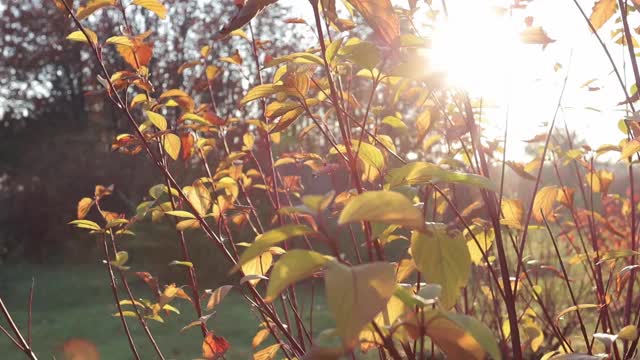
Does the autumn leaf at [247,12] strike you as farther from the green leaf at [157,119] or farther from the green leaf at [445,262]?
the green leaf at [157,119]

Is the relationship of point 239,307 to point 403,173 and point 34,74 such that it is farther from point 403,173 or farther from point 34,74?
point 34,74

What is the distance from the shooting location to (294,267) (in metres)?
0.59

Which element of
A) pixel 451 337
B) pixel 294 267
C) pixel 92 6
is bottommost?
pixel 451 337

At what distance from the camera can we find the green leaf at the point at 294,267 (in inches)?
22.3

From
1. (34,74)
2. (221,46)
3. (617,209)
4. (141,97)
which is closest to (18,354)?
(141,97)

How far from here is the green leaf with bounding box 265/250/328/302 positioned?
57 cm

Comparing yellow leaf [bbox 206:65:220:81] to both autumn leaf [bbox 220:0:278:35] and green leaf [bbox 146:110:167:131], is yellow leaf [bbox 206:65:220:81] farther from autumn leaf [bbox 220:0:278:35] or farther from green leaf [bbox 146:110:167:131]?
autumn leaf [bbox 220:0:278:35]

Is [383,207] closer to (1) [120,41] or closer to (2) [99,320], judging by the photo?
(1) [120,41]

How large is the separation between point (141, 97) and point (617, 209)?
5426mm

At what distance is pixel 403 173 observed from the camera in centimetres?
82

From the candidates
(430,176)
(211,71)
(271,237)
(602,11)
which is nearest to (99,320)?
(211,71)

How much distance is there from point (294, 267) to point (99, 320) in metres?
4.76

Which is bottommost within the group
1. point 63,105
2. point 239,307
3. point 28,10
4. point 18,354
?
point 239,307

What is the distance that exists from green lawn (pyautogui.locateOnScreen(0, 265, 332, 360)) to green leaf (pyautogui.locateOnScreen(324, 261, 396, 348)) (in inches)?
115
